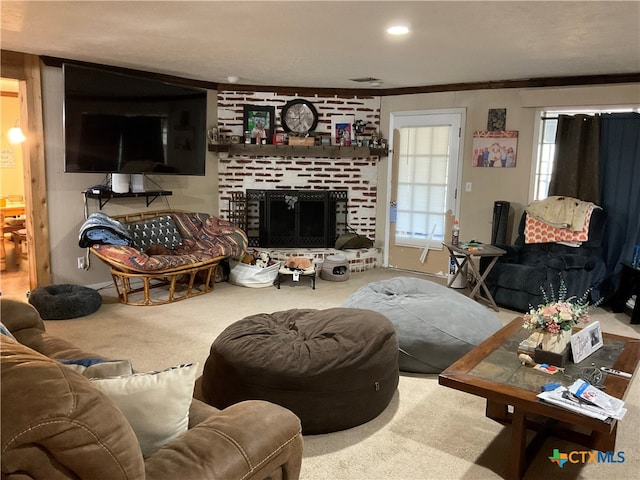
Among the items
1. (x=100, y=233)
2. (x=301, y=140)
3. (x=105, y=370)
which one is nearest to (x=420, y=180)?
(x=301, y=140)

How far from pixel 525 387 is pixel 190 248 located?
4.09 m

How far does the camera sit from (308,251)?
20.9ft

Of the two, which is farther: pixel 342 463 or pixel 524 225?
pixel 524 225

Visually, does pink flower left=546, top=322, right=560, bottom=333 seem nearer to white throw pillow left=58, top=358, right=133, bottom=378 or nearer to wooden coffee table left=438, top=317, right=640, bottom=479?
wooden coffee table left=438, top=317, right=640, bottom=479

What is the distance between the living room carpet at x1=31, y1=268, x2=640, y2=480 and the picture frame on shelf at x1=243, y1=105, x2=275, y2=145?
265 centimetres

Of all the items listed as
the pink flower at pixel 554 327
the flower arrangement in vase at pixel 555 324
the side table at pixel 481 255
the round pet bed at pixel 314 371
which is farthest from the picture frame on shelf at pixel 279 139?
the pink flower at pixel 554 327

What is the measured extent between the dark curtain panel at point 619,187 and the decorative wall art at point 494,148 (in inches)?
34.5

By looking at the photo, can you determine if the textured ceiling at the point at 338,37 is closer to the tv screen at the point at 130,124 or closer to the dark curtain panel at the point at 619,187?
the tv screen at the point at 130,124

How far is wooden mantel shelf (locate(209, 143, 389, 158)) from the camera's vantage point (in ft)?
21.0

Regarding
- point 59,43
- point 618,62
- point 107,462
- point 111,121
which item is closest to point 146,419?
point 107,462

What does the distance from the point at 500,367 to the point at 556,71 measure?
11.7ft

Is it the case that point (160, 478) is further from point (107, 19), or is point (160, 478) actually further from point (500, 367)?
point (107, 19)

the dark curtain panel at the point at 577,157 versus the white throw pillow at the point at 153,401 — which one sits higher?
the dark curtain panel at the point at 577,157

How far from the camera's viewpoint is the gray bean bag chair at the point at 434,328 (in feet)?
11.0
